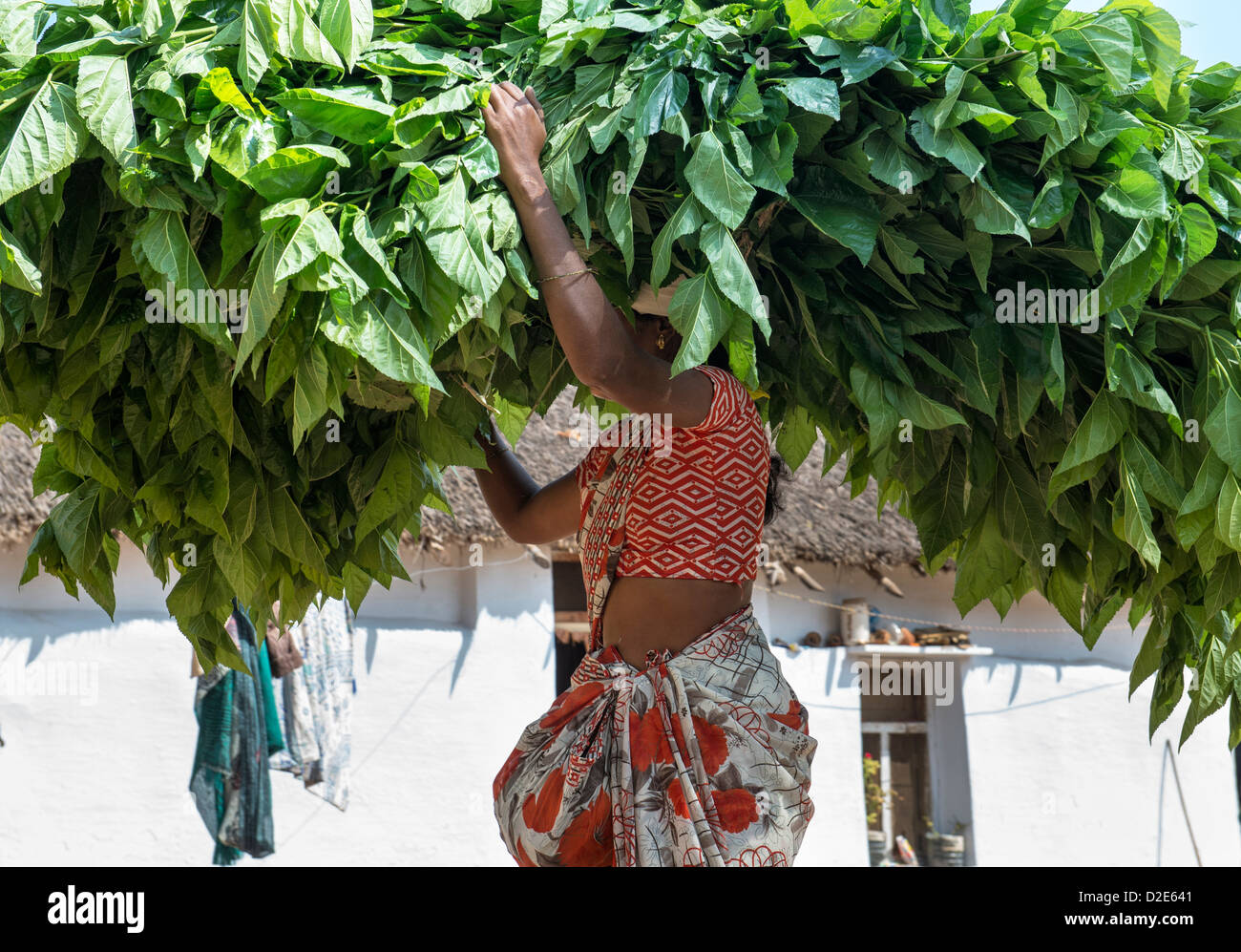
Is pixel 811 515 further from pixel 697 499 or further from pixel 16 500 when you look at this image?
pixel 697 499

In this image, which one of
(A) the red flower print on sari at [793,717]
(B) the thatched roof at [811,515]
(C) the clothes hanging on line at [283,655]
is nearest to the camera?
(A) the red flower print on sari at [793,717]

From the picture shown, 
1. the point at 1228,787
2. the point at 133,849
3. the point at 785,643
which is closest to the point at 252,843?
the point at 133,849

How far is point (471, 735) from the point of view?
6723 millimetres

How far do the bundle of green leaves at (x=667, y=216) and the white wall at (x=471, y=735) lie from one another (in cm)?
402

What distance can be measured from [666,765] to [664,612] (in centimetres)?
29

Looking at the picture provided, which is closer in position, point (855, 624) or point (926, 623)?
point (855, 624)

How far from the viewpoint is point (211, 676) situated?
19.2ft

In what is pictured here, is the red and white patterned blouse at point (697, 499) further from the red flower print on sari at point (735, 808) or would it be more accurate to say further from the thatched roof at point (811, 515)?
the thatched roof at point (811, 515)

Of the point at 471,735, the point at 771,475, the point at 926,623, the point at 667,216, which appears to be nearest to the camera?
the point at 667,216

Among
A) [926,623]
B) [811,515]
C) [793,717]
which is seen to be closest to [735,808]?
[793,717]

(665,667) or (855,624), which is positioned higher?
(855,624)

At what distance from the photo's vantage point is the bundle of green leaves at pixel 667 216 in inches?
65.6

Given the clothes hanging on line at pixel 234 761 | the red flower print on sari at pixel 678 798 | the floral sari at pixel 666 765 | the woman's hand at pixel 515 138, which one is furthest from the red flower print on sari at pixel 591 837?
the clothes hanging on line at pixel 234 761

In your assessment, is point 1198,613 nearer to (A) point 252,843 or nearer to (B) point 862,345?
(B) point 862,345
